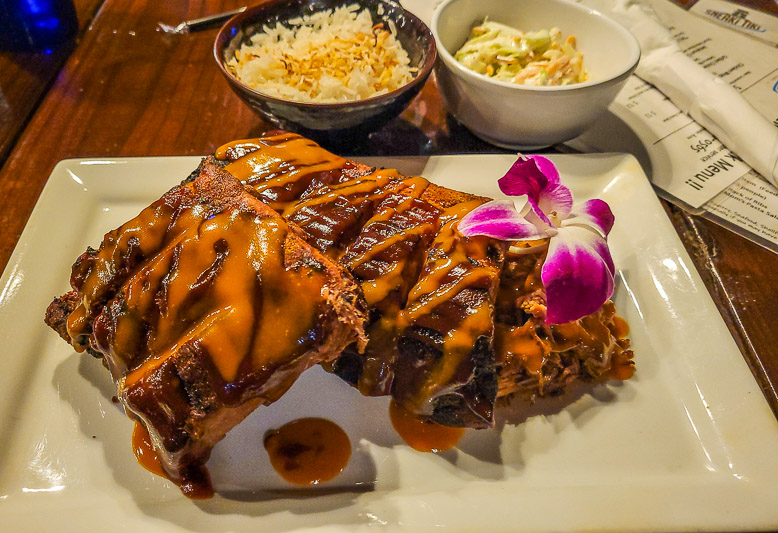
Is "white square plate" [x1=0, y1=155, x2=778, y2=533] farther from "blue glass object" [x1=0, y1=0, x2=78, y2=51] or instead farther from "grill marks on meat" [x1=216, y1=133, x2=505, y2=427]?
"blue glass object" [x1=0, y1=0, x2=78, y2=51]

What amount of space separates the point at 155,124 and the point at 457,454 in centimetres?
288

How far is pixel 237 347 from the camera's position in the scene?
158cm

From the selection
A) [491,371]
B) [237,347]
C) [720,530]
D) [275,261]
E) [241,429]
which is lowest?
[241,429]

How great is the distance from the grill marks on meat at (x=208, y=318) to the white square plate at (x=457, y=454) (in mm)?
205

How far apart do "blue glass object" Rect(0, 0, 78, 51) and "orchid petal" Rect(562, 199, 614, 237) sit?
4.15 m

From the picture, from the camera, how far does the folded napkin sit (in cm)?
319

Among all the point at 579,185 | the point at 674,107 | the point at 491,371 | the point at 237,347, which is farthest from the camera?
Answer: the point at 674,107

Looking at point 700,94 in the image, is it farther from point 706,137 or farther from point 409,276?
point 409,276

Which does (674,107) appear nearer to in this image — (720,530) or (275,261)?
(720,530)

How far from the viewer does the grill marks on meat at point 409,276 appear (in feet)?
5.86

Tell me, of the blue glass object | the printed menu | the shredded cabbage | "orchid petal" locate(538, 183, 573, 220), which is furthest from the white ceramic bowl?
the blue glass object

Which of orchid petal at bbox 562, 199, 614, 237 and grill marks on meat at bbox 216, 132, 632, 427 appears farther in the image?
orchid petal at bbox 562, 199, 614, 237

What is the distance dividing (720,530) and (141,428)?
2081 millimetres

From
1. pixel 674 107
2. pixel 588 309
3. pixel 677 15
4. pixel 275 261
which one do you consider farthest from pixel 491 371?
pixel 677 15
